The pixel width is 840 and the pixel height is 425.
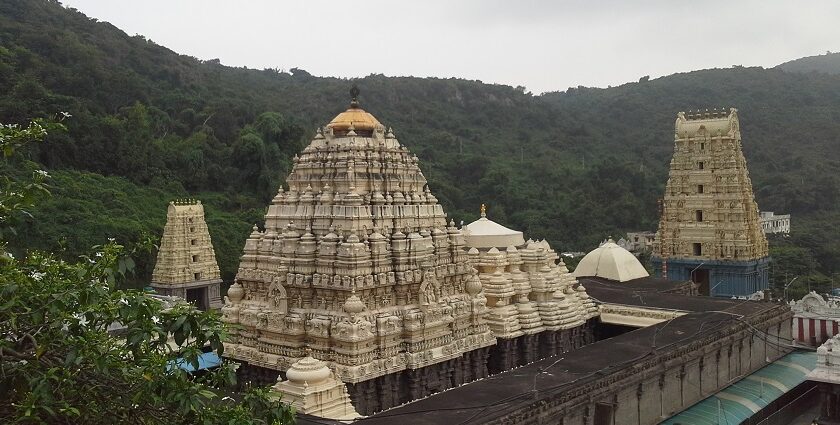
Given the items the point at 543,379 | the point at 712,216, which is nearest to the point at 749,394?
the point at 543,379

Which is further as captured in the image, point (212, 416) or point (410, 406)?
point (410, 406)

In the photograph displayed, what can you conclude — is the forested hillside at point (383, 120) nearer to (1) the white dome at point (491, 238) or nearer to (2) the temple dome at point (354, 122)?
(2) the temple dome at point (354, 122)

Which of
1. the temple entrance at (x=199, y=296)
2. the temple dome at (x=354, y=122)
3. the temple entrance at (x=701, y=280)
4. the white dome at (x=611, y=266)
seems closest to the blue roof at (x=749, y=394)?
the white dome at (x=611, y=266)

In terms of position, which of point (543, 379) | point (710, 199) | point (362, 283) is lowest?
point (543, 379)

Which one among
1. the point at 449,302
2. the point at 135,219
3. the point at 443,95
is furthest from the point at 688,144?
the point at 443,95

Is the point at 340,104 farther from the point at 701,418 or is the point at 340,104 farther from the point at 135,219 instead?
the point at 701,418

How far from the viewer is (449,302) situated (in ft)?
53.9

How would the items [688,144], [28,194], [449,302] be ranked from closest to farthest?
[28,194] → [449,302] → [688,144]

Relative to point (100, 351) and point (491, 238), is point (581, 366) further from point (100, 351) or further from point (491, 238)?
point (100, 351)

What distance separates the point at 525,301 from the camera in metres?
19.4

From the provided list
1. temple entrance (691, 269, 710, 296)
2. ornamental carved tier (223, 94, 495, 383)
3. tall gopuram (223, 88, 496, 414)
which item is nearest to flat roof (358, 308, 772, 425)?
tall gopuram (223, 88, 496, 414)

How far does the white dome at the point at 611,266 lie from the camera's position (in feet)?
88.1

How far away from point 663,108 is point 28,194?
322ft

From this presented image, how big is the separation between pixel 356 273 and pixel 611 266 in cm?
1494
